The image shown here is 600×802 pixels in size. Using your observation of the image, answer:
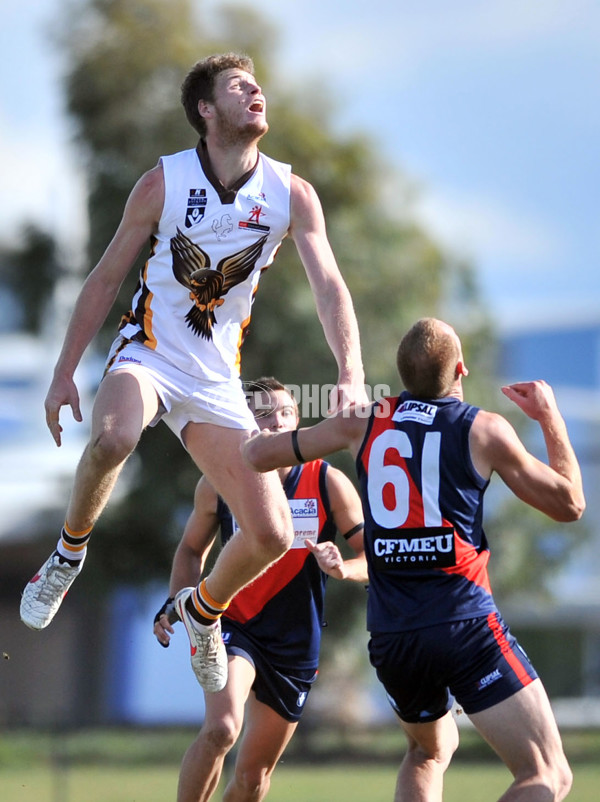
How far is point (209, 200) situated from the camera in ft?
18.7

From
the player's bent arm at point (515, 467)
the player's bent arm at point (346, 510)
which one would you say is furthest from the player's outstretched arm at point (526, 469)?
the player's bent arm at point (346, 510)

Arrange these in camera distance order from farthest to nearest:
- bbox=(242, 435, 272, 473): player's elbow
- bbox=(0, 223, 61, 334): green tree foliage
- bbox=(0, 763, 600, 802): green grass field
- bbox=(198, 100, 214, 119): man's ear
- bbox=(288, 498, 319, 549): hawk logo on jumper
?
bbox=(0, 223, 61, 334): green tree foliage < bbox=(0, 763, 600, 802): green grass field < bbox=(288, 498, 319, 549): hawk logo on jumper < bbox=(198, 100, 214, 119): man's ear < bbox=(242, 435, 272, 473): player's elbow

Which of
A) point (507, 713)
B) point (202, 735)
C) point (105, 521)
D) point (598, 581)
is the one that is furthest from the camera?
point (598, 581)

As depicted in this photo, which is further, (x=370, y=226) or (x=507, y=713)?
(x=370, y=226)

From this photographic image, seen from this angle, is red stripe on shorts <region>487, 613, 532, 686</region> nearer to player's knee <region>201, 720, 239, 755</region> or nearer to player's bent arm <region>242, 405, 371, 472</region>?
player's bent arm <region>242, 405, 371, 472</region>

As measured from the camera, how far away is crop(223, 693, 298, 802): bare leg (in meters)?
6.45

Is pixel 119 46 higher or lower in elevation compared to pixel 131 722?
higher

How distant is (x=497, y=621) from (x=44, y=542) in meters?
22.3

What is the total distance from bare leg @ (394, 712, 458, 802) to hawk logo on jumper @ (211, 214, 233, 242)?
239 centimetres

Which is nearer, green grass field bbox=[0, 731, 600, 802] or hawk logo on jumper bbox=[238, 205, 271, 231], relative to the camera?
hawk logo on jumper bbox=[238, 205, 271, 231]

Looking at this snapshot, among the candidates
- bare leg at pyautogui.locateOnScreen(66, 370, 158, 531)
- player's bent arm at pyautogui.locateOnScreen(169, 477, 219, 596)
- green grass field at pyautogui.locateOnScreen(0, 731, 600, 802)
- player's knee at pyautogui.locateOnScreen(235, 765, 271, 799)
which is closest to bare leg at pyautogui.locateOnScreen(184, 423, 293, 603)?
bare leg at pyautogui.locateOnScreen(66, 370, 158, 531)

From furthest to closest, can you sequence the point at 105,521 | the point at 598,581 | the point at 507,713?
the point at 598,581 < the point at 105,521 < the point at 507,713

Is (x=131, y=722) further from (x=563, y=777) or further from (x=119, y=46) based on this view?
(x=563, y=777)

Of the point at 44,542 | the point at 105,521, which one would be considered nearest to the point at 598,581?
the point at 44,542
